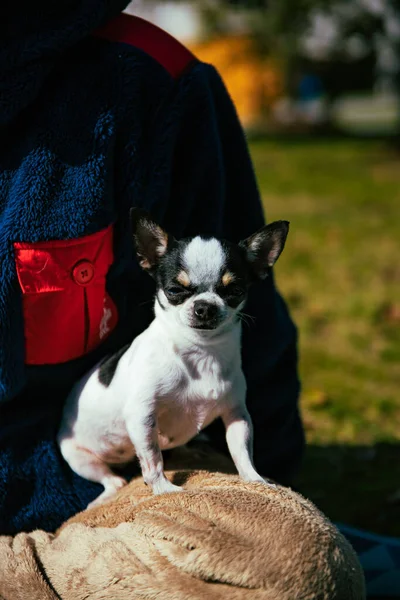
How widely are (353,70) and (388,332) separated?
1426cm

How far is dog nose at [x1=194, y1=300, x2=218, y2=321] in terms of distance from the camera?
5.70 ft

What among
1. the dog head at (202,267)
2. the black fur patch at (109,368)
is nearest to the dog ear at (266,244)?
the dog head at (202,267)

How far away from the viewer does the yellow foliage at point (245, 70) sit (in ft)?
52.6

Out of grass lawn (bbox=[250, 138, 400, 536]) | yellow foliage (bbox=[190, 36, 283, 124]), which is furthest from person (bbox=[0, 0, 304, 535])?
yellow foliage (bbox=[190, 36, 283, 124])

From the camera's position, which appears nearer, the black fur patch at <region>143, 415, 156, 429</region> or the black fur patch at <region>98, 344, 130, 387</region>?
the black fur patch at <region>143, 415, 156, 429</region>

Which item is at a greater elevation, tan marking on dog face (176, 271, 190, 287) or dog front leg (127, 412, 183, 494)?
tan marking on dog face (176, 271, 190, 287)

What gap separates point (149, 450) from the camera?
183 centimetres

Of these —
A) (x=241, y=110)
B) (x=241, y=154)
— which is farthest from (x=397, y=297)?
(x=241, y=110)

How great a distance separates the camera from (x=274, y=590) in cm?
152

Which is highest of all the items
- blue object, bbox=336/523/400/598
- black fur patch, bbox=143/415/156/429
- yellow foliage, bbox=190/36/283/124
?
black fur patch, bbox=143/415/156/429

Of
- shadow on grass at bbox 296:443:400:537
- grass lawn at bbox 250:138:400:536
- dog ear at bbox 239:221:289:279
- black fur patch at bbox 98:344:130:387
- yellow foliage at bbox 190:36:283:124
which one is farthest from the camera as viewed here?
yellow foliage at bbox 190:36:283:124

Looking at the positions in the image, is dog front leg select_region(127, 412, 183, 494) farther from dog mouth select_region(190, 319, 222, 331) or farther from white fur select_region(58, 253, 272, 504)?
dog mouth select_region(190, 319, 222, 331)

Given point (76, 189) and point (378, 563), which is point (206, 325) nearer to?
point (76, 189)

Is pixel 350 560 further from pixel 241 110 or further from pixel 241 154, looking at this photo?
pixel 241 110
